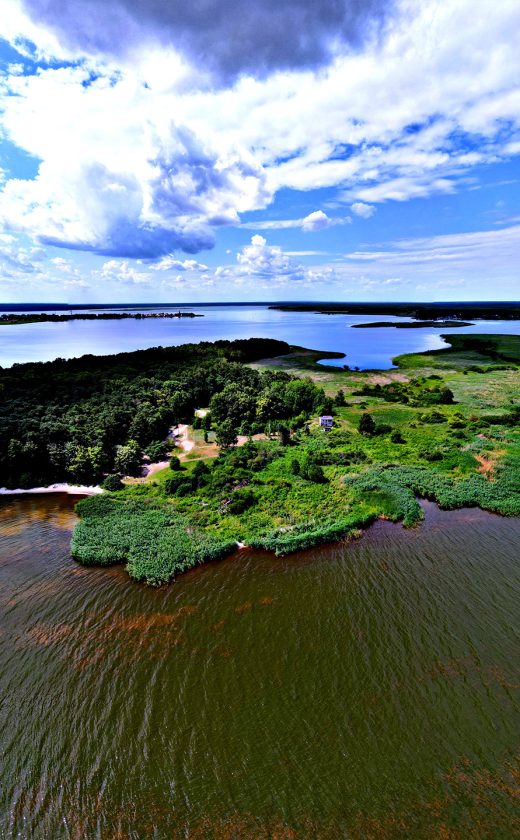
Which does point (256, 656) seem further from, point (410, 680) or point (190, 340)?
point (190, 340)

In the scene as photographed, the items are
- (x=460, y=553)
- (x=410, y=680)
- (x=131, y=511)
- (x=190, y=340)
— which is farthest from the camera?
(x=190, y=340)

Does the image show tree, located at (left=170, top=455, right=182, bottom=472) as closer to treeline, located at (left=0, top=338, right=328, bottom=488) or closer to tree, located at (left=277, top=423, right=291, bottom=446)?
treeline, located at (left=0, top=338, right=328, bottom=488)

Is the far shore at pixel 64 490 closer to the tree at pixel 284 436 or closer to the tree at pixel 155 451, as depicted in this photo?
the tree at pixel 155 451

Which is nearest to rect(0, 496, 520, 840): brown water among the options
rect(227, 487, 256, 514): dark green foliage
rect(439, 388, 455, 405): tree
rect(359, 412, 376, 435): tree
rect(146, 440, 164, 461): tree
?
rect(227, 487, 256, 514): dark green foliage

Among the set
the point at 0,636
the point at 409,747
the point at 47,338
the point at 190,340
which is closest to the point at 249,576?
the point at 409,747

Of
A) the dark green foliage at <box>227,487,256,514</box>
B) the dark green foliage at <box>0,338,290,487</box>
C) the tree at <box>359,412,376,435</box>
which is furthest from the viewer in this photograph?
the tree at <box>359,412,376,435</box>

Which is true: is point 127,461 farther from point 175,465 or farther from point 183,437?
point 183,437
